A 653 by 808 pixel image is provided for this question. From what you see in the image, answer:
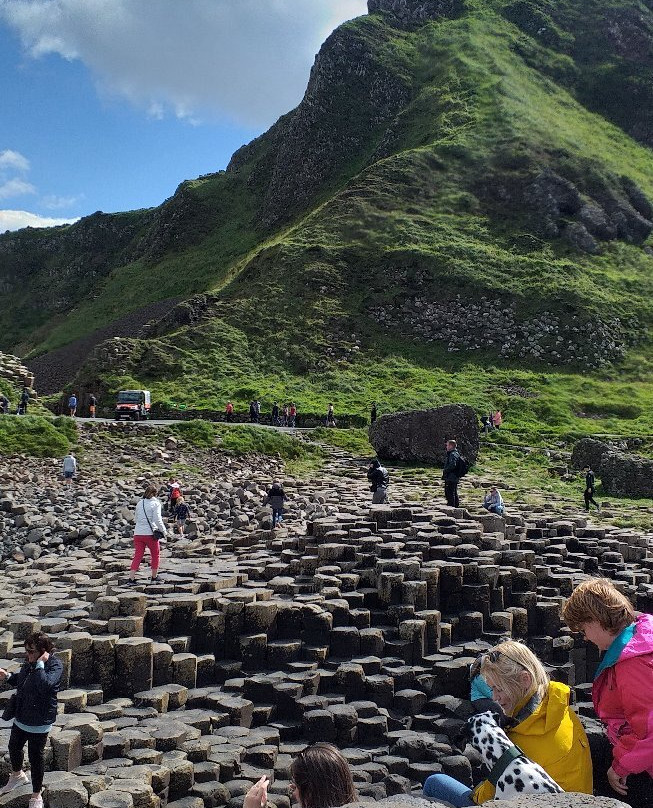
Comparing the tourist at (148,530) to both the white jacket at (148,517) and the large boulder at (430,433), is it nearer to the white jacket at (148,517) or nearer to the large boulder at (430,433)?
the white jacket at (148,517)

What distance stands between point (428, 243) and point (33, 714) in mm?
52087

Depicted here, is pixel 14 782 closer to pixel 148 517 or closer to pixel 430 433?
pixel 148 517

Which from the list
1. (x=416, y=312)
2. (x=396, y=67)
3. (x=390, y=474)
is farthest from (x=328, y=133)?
(x=390, y=474)

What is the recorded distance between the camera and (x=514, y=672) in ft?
16.4

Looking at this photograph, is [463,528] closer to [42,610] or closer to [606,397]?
[42,610]

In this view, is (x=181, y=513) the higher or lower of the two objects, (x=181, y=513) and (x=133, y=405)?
the lower

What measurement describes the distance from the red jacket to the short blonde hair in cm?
8

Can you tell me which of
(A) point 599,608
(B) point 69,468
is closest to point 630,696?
(A) point 599,608

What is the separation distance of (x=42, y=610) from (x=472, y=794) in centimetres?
690

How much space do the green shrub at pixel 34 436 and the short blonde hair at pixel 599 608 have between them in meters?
24.4

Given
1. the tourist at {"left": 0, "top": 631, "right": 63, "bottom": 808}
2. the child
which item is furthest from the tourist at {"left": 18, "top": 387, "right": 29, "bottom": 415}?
the tourist at {"left": 0, "top": 631, "right": 63, "bottom": 808}

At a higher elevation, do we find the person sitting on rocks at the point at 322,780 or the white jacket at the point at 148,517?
the white jacket at the point at 148,517

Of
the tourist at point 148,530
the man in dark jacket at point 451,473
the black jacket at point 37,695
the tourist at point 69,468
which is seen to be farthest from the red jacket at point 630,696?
the tourist at point 69,468

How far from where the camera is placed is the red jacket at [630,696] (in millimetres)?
4836
